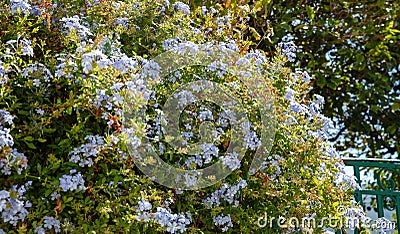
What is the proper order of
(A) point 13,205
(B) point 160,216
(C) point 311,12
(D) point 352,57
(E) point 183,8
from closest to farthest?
(A) point 13,205 → (B) point 160,216 → (E) point 183,8 → (C) point 311,12 → (D) point 352,57

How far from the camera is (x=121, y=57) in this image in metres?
1.97

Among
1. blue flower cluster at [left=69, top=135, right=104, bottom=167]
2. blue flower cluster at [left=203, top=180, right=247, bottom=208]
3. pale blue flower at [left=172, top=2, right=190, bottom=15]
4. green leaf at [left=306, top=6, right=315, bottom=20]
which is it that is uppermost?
green leaf at [left=306, top=6, right=315, bottom=20]

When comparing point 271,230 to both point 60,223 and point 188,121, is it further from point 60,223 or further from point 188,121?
point 60,223

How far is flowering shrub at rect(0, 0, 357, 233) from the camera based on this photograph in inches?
68.6

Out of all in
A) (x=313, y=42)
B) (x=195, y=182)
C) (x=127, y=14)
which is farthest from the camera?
(x=313, y=42)

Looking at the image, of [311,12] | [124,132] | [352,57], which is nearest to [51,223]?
[124,132]

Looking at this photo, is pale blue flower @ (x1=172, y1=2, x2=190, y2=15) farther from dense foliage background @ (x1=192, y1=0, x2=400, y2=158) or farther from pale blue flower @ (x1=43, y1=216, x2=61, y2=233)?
dense foliage background @ (x1=192, y1=0, x2=400, y2=158)

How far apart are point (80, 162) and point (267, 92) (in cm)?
78

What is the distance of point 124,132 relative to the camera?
5.72ft

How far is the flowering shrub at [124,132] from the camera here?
1742 millimetres

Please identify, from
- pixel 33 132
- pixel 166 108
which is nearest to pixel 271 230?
pixel 166 108

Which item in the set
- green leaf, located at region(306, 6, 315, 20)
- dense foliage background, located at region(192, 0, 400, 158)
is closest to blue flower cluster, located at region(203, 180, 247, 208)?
dense foliage background, located at region(192, 0, 400, 158)

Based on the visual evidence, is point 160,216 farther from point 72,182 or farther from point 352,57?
point 352,57

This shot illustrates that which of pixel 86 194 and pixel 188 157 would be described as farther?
pixel 188 157
